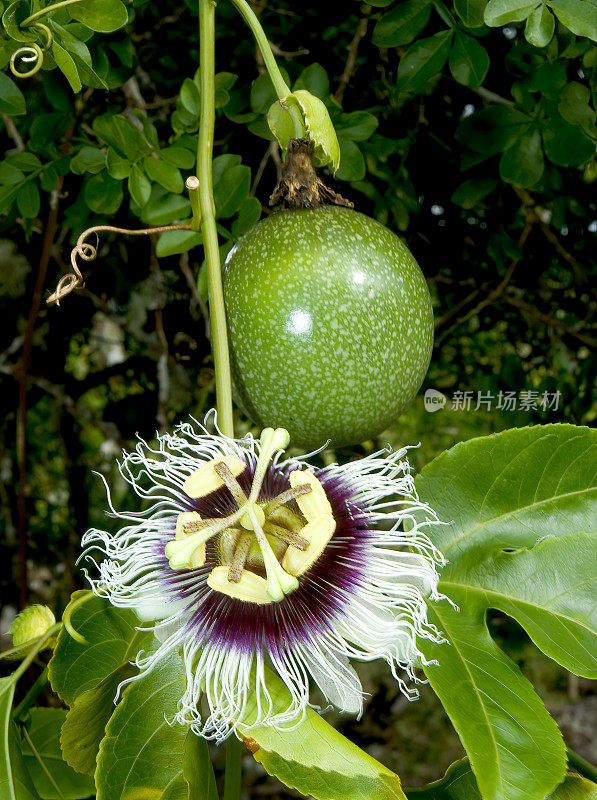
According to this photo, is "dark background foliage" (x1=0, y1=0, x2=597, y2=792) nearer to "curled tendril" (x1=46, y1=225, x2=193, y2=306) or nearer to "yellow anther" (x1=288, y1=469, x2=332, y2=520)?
"curled tendril" (x1=46, y1=225, x2=193, y2=306)

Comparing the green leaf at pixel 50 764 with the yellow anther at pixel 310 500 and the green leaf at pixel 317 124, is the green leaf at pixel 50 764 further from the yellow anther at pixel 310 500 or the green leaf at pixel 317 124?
the green leaf at pixel 317 124

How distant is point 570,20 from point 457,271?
68 centimetres

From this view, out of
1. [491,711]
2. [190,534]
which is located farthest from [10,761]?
[491,711]

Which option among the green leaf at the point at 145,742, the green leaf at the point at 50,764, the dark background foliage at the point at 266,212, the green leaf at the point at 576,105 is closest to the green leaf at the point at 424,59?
the dark background foliage at the point at 266,212

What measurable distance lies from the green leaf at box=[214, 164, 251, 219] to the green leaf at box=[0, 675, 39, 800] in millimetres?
459

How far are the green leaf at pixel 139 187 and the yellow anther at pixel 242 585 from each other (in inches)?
16.5

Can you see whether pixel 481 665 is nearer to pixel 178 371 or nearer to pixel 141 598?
pixel 141 598

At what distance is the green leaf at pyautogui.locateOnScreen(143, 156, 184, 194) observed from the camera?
2.48ft

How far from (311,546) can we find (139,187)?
1.41 ft

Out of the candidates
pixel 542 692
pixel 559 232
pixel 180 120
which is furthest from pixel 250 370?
pixel 542 692

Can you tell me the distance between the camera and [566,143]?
790mm

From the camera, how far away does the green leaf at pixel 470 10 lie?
655 mm

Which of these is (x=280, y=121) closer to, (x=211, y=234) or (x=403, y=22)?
(x=211, y=234)

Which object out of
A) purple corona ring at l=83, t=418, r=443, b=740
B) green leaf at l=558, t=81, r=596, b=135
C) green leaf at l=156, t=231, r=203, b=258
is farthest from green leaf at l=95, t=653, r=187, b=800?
green leaf at l=558, t=81, r=596, b=135
